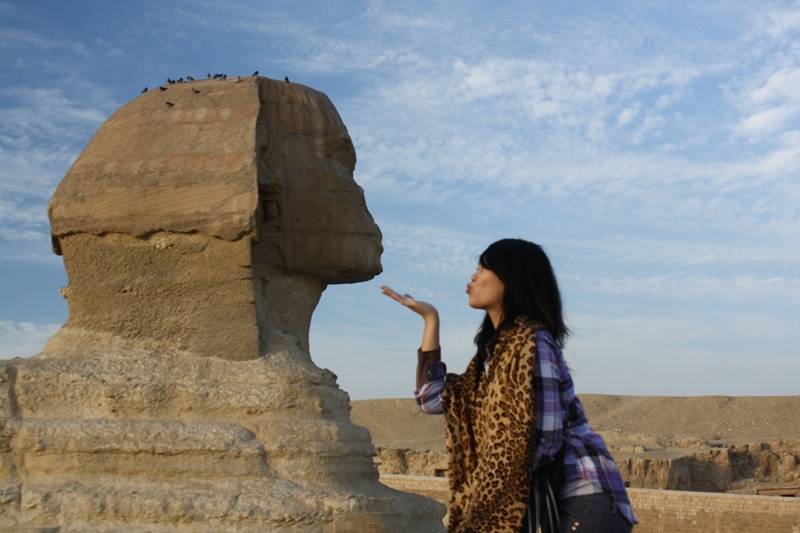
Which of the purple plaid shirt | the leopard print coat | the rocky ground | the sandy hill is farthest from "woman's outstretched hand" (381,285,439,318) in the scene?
the sandy hill

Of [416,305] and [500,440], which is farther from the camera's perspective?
[416,305]

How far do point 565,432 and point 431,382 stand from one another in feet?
1.75

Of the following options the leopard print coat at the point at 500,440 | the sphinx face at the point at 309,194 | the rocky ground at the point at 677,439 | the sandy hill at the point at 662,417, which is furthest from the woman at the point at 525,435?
the sandy hill at the point at 662,417

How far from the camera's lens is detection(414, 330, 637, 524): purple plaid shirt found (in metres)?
2.87

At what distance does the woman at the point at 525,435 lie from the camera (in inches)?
112

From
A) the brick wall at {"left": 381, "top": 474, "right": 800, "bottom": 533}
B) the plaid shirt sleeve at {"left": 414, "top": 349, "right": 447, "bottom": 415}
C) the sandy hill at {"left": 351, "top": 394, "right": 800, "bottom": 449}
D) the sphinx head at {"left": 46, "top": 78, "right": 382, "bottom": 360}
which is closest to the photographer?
the plaid shirt sleeve at {"left": 414, "top": 349, "right": 447, "bottom": 415}

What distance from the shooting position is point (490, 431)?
2891 mm

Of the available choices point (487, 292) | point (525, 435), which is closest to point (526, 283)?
point (487, 292)

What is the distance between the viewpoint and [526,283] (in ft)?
10.4

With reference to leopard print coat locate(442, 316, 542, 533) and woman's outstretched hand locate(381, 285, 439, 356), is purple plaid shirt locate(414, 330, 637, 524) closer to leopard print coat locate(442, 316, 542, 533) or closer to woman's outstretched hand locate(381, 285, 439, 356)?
leopard print coat locate(442, 316, 542, 533)

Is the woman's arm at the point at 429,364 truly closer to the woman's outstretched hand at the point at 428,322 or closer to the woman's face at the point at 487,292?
the woman's outstretched hand at the point at 428,322

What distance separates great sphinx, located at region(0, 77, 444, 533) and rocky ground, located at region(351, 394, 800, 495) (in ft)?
48.0

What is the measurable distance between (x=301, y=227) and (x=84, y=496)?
272 centimetres

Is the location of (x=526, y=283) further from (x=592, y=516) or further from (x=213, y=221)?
(x=213, y=221)
